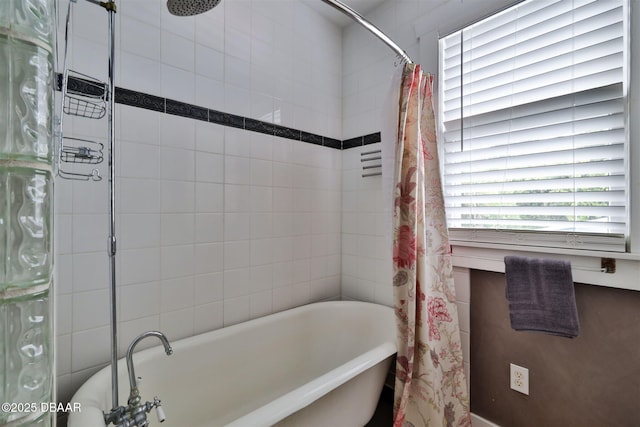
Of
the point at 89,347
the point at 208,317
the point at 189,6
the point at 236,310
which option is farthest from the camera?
the point at 236,310

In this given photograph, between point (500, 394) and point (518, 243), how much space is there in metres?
0.81

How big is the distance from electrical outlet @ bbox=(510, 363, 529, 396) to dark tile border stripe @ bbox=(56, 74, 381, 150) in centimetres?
156

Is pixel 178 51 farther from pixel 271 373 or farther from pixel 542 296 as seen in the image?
pixel 542 296

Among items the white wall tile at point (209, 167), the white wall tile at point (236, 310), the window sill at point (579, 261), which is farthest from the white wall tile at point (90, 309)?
the window sill at point (579, 261)

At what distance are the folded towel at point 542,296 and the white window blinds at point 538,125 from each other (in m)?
0.14

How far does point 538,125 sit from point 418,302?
1.02 m

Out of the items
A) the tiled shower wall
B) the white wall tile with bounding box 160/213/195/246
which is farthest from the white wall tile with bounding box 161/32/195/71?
the white wall tile with bounding box 160/213/195/246

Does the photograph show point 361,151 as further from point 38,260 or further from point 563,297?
point 38,260

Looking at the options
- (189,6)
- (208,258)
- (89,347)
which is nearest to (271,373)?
(208,258)

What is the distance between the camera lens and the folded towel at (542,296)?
3.87 feet

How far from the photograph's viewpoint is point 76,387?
1.17 meters

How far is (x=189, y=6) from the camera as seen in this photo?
3.31ft

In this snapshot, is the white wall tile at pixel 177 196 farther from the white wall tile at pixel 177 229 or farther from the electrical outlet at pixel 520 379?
the electrical outlet at pixel 520 379

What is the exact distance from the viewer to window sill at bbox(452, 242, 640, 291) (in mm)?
1099
